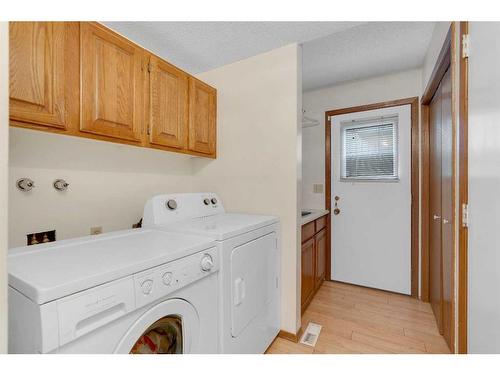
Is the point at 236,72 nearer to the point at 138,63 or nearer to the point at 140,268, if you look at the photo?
the point at 138,63

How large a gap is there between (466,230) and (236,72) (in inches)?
74.3

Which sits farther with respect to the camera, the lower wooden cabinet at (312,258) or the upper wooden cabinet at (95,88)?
the lower wooden cabinet at (312,258)

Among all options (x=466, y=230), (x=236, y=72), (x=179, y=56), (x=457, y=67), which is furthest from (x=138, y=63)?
(x=466, y=230)

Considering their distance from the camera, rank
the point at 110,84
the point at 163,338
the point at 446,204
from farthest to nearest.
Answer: the point at 446,204, the point at 110,84, the point at 163,338

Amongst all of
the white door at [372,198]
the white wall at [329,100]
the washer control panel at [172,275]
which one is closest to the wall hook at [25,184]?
the washer control panel at [172,275]

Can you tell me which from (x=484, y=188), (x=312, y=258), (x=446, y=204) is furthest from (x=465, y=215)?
(x=312, y=258)

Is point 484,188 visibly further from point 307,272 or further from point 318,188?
point 318,188

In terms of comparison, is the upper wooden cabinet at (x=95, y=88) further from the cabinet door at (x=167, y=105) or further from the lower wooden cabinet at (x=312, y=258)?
the lower wooden cabinet at (x=312, y=258)

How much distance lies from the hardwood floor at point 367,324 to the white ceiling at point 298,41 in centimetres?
226

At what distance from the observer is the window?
253 cm

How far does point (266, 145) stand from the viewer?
1.92 metres

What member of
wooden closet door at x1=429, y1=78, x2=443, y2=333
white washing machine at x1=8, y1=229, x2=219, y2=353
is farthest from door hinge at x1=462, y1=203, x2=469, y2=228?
white washing machine at x1=8, y1=229, x2=219, y2=353

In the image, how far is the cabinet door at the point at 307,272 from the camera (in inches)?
82.3

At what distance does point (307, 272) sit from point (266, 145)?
48.8 inches
